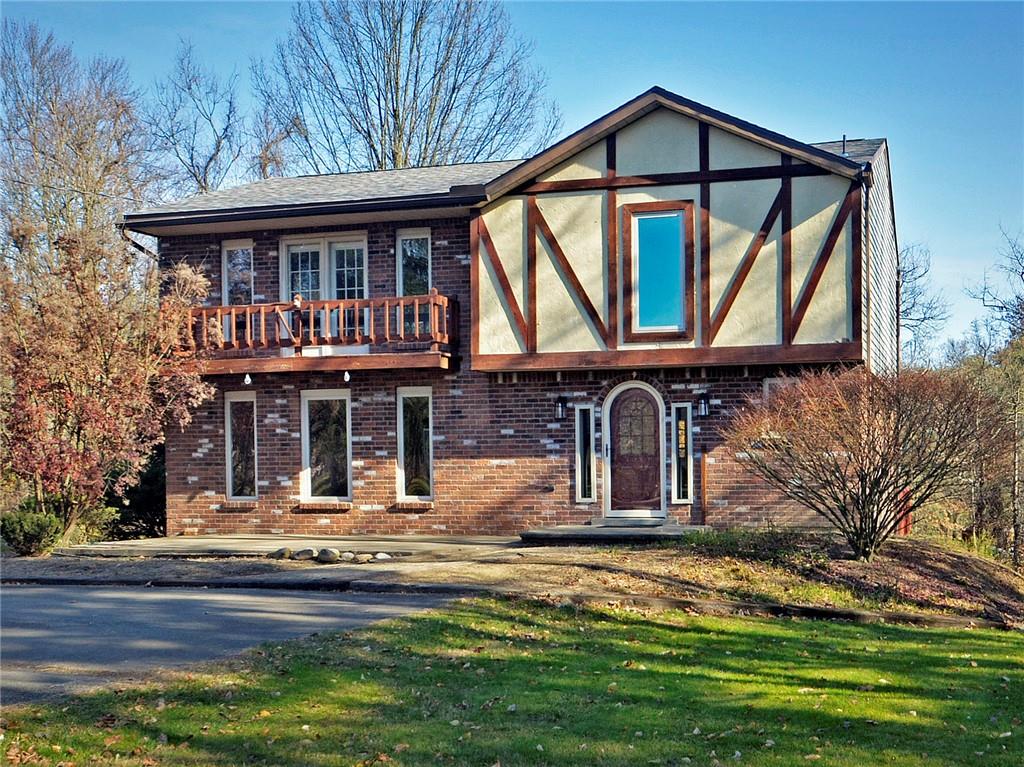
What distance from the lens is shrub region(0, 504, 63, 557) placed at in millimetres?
16891

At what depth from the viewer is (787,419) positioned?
13.3 m

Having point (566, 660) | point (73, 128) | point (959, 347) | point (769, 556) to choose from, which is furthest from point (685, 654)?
point (959, 347)

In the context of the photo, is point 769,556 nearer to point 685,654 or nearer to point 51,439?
point 685,654

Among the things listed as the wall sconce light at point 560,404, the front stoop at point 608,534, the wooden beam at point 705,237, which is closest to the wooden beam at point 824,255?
the wooden beam at point 705,237

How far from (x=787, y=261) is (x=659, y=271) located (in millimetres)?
2053

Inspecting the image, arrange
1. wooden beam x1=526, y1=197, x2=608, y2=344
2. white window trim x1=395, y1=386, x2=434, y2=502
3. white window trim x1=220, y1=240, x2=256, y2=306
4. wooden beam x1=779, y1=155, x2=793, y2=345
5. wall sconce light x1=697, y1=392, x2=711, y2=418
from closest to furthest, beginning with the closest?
1. wooden beam x1=779, y1=155, x2=793, y2=345
2. wall sconce light x1=697, y1=392, x2=711, y2=418
3. wooden beam x1=526, y1=197, x2=608, y2=344
4. white window trim x1=395, y1=386, x2=434, y2=502
5. white window trim x1=220, y1=240, x2=256, y2=306

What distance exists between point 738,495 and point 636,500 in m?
1.71

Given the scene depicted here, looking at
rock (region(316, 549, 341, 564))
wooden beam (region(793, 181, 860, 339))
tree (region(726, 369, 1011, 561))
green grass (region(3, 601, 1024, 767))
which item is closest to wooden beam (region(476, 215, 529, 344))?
wooden beam (region(793, 181, 860, 339))

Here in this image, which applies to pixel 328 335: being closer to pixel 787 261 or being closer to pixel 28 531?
pixel 28 531

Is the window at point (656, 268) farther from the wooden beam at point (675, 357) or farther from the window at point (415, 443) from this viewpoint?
the window at point (415, 443)

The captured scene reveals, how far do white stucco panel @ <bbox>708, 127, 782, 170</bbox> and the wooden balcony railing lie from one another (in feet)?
16.6

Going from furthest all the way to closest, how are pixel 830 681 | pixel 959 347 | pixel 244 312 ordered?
pixel 959 347, pixel 244 312, pixel 830 681

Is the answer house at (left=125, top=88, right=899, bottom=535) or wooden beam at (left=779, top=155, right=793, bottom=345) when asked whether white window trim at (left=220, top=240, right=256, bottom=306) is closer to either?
house at (left=125, top=88, right=899, bottom=535)

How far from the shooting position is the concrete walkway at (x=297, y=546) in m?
15.9
